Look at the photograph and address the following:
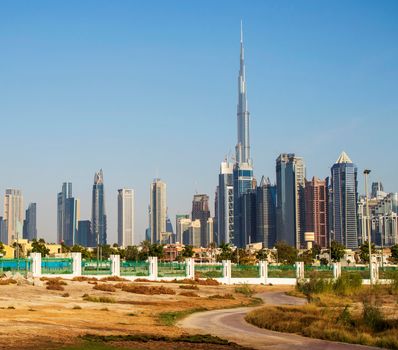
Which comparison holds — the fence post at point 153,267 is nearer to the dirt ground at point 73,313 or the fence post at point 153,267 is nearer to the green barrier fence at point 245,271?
the green barrier fence at point 245,271

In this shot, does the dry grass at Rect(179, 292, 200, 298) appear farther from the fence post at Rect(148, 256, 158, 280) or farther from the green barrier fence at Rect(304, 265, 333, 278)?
the fence post at Rect(148, 256, 158, 280)

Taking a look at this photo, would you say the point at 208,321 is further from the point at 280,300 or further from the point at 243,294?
the point at 243,294

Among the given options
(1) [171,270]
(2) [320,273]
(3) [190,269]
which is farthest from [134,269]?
(2) [320,273]

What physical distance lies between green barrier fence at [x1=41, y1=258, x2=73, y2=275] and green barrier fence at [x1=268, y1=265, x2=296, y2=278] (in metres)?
31.7

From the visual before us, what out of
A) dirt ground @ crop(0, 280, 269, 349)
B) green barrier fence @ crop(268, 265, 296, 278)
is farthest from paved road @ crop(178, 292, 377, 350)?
green barrier fence @ crop(268, 265, 296, 278)

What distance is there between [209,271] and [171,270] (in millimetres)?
8872

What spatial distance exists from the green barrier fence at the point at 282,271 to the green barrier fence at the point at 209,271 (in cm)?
838

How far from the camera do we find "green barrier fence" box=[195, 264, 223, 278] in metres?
106

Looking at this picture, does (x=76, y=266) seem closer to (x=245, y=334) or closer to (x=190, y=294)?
(x=190, y=294)

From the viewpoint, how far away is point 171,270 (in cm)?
10862

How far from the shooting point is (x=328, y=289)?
60344mm

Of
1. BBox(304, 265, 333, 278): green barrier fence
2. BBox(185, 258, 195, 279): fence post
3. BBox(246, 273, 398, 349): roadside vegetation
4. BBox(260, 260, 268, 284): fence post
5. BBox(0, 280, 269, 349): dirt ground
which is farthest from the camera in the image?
BBox(185, 258, 195, 279): fence post

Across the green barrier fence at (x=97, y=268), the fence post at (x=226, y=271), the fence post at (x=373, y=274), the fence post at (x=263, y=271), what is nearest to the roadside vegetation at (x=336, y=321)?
the fence post at (x=373, y=274)

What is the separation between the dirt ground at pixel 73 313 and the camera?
3150 centimetres
